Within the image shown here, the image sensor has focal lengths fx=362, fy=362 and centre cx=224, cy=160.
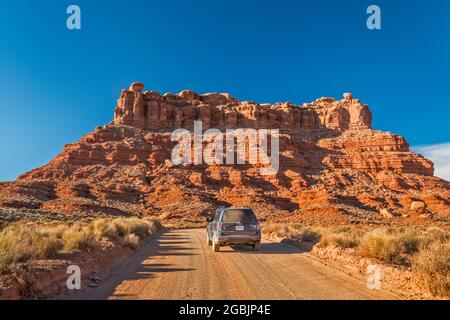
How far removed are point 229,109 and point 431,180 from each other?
61117 mm

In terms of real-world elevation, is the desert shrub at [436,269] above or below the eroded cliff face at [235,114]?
below

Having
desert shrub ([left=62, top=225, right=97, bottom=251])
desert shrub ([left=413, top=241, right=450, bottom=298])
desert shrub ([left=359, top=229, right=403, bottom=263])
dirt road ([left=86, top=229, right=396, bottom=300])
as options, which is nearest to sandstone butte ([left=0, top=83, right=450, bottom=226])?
desert shrub ([left=62, top=225, right=97, bottom=251])

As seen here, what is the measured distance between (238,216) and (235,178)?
56.1 metres

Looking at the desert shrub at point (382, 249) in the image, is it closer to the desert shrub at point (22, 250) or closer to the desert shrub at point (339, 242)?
the desert shrub at point (339, 242)

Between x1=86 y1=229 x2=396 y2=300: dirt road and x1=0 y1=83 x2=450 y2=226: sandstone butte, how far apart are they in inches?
1377

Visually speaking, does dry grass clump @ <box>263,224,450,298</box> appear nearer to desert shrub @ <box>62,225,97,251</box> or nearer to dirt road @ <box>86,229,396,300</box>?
dirt road @ <box>86,229,396,300</box>

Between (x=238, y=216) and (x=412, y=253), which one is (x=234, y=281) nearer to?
(x=412, y=253)

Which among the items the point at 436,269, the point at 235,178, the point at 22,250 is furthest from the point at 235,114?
the point at 436,269

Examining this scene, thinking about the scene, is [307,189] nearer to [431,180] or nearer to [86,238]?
[431,180]

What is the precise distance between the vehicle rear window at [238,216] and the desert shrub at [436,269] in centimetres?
775

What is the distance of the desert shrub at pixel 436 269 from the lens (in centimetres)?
645

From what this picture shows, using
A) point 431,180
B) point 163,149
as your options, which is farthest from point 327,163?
point 163,149

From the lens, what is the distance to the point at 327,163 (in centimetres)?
8275

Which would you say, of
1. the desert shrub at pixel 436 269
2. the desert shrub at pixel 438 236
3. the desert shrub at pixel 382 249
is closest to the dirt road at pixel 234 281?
the desert shrub at pixel 436 269
